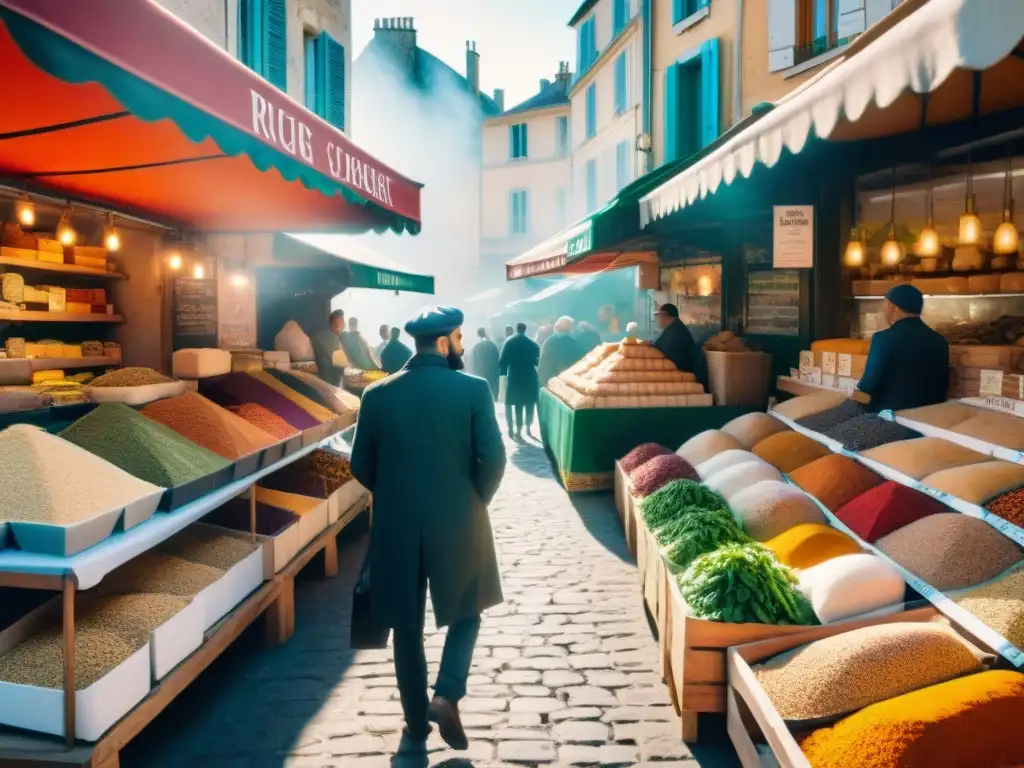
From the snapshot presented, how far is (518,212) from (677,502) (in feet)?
101

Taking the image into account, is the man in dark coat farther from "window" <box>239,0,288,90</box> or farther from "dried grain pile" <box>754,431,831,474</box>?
"window" <box>239,0,288,90</box>

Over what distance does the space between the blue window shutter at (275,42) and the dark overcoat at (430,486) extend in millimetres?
8916

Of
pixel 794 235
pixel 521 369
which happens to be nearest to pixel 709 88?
pixel 521 369

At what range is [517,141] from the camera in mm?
→ 34281

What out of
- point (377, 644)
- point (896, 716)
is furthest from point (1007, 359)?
point (377, 644)

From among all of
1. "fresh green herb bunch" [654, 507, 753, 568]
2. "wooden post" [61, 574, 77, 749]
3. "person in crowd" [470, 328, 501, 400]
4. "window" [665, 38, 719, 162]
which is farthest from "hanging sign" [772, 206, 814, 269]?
"person in crowd" [470, 328, 501, 400]

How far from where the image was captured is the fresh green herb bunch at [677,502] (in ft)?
15.8

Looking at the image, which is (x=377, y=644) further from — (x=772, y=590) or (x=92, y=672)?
(x=772, y=590)

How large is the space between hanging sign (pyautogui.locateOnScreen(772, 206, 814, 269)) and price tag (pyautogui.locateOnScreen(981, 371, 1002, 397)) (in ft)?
8.50

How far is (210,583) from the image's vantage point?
154 inches

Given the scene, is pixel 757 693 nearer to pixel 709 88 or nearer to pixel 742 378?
pixel 742 378

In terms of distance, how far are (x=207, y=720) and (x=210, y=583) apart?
24.4 inches

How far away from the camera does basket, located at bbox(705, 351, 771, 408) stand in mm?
8219

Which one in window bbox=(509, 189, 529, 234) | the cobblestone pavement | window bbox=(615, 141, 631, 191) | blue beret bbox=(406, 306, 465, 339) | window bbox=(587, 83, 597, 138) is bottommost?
the cobblestone pavement
